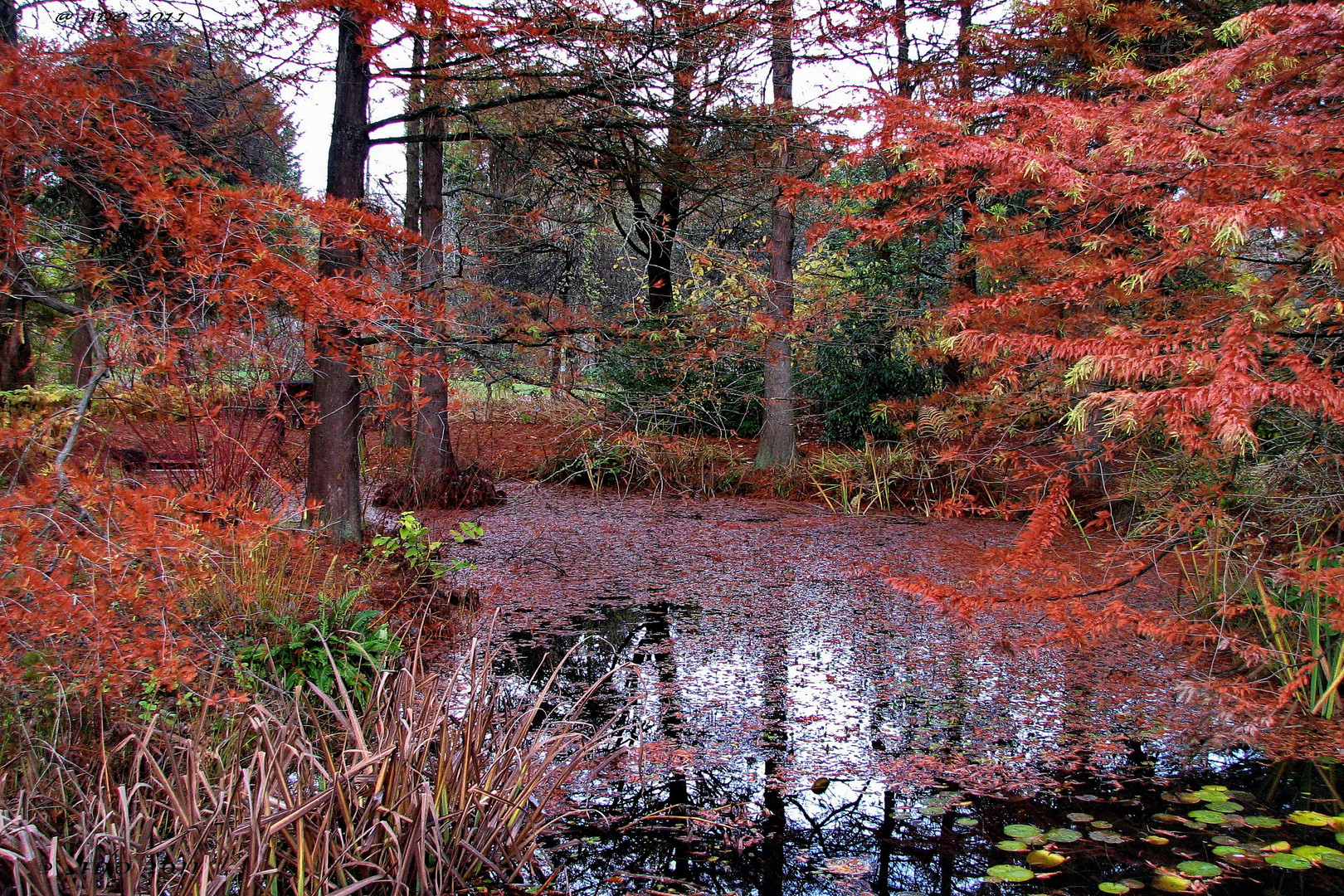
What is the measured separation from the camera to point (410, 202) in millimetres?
8938

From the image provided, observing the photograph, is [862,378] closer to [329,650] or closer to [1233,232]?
[329,650]

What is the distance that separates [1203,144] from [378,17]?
11.6 ft

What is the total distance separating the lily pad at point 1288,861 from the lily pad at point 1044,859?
1.69ft

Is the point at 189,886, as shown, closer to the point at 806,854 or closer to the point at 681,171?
the point at 806,854

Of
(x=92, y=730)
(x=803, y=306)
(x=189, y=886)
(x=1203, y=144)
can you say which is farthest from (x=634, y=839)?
(x=803, y=306)

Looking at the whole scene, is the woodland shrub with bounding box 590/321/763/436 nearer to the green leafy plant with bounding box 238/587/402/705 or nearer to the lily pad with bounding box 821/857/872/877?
the green leafy plant with bounding box 238/587/402/705

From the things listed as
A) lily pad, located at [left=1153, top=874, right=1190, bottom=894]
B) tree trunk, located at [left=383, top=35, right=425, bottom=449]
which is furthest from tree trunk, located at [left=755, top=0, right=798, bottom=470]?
lily pad, located at [left=1153, top=874, right=1190, bottom=894]

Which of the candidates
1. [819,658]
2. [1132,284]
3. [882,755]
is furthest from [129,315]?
[1132,284]

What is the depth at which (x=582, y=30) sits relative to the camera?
179 inches

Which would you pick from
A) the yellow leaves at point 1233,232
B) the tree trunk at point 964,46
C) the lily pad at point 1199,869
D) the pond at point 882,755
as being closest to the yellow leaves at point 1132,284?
the yellow leaves at point 1233,232

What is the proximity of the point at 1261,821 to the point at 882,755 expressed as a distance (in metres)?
1.05

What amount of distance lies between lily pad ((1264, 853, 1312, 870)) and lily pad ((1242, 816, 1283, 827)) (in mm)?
160

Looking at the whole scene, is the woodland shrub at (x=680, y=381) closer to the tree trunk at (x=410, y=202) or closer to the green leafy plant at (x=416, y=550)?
the green leafy plant at (x=416, y=550)

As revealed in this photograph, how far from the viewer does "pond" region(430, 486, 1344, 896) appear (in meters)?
2.29
